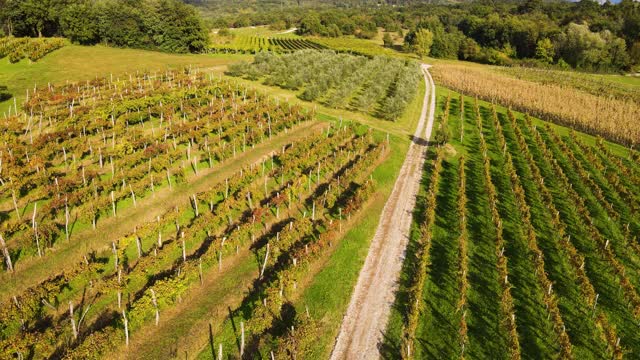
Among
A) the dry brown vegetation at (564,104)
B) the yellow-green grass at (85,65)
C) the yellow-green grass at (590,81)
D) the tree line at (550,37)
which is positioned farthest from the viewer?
the tree line at (550,37)

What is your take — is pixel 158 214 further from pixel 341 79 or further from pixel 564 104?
pixel 564 104

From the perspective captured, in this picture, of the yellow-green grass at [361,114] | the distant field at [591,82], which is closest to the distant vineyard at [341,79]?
the yellow-green grass at [361,114]

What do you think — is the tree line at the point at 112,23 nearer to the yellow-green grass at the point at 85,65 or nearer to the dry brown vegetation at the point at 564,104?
the yellow-green grass at the point at 85,65

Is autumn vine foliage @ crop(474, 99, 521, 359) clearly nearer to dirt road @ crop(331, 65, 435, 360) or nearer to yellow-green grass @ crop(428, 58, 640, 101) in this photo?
dirt road @ crop(331, 65, 435, 360)

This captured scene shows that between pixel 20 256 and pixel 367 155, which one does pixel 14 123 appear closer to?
pixel 20 256

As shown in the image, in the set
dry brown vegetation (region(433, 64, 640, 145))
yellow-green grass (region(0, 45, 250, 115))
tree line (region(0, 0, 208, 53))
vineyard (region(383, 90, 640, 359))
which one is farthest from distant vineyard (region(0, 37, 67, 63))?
dry brown vegetation (region(433, 64, 640, 145))
